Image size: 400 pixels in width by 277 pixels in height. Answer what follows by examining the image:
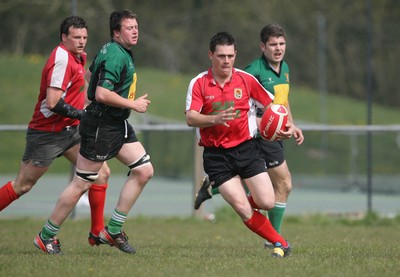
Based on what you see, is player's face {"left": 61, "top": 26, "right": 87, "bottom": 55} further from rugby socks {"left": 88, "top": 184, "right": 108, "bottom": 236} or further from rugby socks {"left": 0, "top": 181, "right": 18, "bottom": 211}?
rugby socks {"left": 0, "top": 181, "right": 18, "bottom": 211}

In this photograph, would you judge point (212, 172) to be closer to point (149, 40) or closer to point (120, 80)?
point (120, 80)

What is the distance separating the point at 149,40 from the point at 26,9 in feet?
8.56

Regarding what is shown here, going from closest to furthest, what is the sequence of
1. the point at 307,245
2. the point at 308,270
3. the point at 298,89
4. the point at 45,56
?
the point at 308,270 < the point at 307,245 < the point at 45,56 < the point at 298,89

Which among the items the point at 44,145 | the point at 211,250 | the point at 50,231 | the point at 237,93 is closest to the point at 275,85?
the point at 237,93

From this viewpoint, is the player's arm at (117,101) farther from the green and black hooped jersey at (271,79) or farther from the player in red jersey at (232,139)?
the green and black hooped jersey at (271,79)

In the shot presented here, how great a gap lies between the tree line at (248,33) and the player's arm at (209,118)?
8.64m

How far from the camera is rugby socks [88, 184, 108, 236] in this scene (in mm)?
8766

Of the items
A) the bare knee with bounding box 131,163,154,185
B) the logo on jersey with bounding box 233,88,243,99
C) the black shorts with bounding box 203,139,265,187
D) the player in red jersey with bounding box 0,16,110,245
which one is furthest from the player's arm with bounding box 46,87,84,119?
the logo on jersey with bounding box 233,88,243,99

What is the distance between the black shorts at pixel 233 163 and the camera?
7.90 m

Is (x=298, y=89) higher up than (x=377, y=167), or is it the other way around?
(x=298, y=89)

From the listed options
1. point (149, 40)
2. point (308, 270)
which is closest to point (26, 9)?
point (149, 40)

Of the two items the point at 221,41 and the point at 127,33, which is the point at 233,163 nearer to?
the point at 221,41

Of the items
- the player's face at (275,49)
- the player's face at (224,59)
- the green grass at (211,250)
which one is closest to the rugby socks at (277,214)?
the green grass at (211,250)

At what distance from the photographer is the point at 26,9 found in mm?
18109
